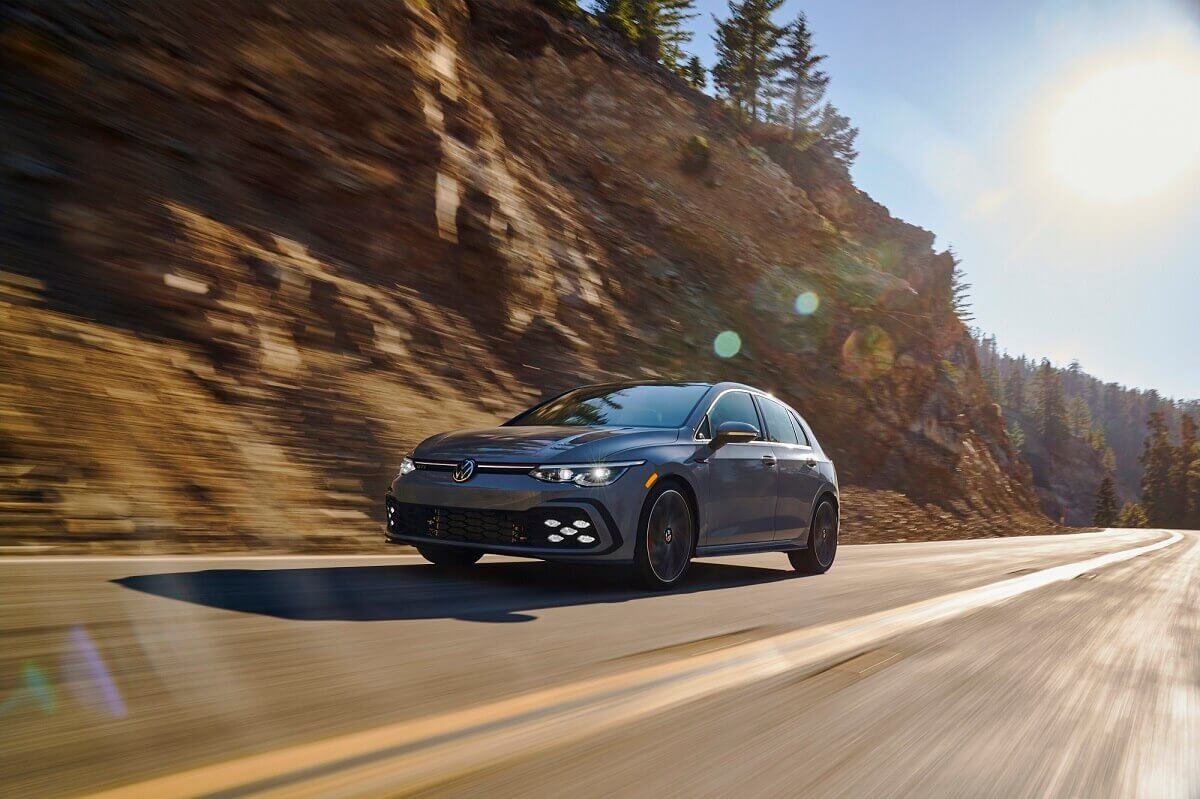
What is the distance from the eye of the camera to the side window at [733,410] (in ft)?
26.5

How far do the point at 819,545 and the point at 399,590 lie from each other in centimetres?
492

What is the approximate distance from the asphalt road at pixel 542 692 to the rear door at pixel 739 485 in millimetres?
971

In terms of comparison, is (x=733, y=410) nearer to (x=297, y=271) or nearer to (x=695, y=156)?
(x=297, y=271)

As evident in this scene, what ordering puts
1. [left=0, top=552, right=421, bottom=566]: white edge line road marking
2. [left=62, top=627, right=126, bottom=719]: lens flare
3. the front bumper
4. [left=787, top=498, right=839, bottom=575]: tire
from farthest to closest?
[left=787, top=498, right=839, bottom=575]: tire → the front bumper → [left=0, top=552, right=421, bottom=566]: white edge line road marking → [left=62, top=627, right=126, bottom=719]: lens flare

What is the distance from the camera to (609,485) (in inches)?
258

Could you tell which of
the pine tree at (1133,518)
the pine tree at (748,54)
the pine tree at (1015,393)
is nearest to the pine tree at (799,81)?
the pine tree at (748,54)

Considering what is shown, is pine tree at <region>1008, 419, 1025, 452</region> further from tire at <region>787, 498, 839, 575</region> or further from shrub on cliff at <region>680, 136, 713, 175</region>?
tire at <region>787, 498, 839, 575</region>

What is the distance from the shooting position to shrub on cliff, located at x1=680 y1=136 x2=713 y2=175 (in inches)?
1318

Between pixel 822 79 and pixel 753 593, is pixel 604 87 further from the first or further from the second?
pixel 822 79

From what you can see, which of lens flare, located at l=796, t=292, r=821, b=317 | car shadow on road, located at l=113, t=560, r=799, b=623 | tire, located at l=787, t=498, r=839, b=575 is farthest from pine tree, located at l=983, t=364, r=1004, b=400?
car shadow on road, located at l=113, t=560, r=799, b=623

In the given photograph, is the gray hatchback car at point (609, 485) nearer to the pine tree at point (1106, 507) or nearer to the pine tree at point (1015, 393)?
the pine tree at point (1106, 507)

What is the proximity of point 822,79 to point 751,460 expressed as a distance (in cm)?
5889

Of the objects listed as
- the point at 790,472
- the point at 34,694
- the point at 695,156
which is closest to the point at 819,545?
the point at 790,472

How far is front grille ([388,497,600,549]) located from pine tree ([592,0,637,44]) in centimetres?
3762
